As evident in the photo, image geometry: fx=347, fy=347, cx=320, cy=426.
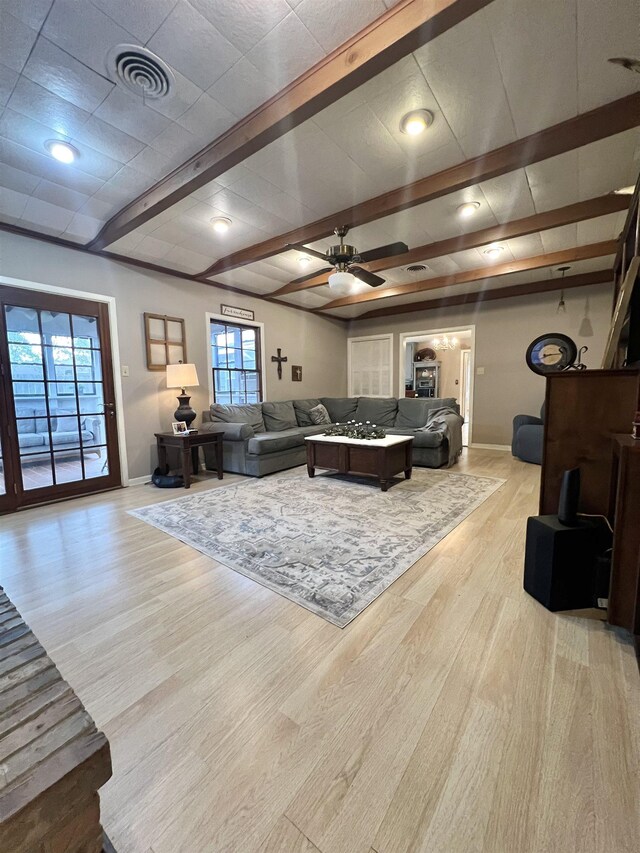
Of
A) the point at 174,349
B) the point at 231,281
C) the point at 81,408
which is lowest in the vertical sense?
the point at 81,408

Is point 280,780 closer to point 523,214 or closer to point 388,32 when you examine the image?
point 388,32

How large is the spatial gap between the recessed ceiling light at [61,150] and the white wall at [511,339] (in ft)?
18.1

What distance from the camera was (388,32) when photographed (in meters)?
1.48

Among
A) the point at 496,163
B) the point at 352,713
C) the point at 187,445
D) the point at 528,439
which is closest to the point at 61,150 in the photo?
the point at 187,445

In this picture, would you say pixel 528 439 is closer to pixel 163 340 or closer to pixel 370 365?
pixel 370 365

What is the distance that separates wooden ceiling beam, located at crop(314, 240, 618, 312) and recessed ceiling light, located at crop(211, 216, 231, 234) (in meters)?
2.87

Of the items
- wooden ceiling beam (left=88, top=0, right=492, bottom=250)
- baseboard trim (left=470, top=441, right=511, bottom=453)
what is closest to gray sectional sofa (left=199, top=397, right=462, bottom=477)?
baseboard trim (left=470, top=441, right=511, bottom=453)

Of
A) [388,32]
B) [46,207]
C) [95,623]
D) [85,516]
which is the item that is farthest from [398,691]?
[46,207]

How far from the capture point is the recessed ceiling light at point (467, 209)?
305 cm

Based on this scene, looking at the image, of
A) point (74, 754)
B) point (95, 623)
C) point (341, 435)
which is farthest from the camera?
point (341, 435)

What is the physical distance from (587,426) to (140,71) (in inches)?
119

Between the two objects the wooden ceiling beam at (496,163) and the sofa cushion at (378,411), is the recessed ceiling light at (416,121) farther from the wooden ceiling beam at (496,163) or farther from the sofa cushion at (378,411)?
the sofa cushion at (378,411)

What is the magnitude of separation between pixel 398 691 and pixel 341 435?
9.87 feet

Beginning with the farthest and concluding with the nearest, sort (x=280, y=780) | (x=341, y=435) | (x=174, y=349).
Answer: (x=174, y=349), (x=341, y=435), (x=280, y=780)
